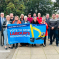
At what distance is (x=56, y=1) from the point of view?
42.6 meters

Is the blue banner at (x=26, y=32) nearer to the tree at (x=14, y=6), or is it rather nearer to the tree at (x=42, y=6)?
the tree at (x=14, y=6)

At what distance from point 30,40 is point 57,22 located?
182 cm

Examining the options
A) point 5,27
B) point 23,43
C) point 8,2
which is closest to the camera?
point 5,27

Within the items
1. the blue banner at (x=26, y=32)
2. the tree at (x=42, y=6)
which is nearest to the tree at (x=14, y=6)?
the tree at (x=42, y=6)

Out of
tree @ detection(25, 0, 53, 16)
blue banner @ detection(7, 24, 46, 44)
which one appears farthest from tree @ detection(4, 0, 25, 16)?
blue banner @ detection(7, 24, 46, 44)

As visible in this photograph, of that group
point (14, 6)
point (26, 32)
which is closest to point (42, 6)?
point (14, 6)

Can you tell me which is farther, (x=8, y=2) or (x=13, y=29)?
(x=8, y=2)

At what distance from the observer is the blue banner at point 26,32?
258 inches

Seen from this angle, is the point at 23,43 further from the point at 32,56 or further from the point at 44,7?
the point at 44,7

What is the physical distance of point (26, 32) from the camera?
259 inches

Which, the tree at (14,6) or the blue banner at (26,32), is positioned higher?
the tree at (14,6)

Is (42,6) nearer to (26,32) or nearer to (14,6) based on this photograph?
(14,6)

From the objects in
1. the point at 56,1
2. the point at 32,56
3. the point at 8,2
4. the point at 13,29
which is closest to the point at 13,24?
the point at 13,29

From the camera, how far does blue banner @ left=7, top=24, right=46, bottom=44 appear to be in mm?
6562
